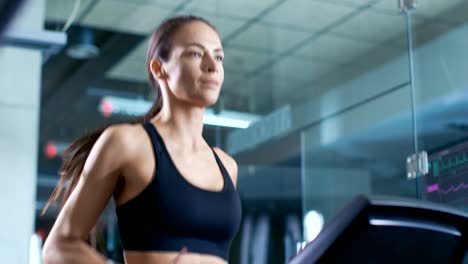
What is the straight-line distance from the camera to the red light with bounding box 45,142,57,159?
26.5 feet

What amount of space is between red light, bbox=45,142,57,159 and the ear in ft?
22.4

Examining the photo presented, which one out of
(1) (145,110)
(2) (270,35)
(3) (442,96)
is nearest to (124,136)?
(3) (442,96)

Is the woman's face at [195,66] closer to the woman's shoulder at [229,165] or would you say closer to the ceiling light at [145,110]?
the woman's shoulder at [229,165]

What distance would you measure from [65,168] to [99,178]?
0.39 ft

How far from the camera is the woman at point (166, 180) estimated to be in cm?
124

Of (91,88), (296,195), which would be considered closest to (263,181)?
(296,195)

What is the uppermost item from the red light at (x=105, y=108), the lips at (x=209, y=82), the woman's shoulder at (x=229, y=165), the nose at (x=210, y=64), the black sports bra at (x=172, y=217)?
the red light at (x=105, y=108)

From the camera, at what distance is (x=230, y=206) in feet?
4.33

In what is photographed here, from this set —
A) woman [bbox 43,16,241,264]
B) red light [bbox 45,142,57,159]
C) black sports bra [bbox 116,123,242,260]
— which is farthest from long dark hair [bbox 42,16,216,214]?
red light [bbox 45,142,57,159]

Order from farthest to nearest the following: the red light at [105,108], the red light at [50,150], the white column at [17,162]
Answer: the red light at [50,150], the red light at [105,108], the white column at [17,162]

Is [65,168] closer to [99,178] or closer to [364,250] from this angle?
[99,178]

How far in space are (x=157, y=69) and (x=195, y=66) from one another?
Answer: 0.31 ft

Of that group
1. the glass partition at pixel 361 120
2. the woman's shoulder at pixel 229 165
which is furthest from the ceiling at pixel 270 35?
the woman's shoulder at pixel 229 165

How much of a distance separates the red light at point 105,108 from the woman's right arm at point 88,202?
5.41 m
